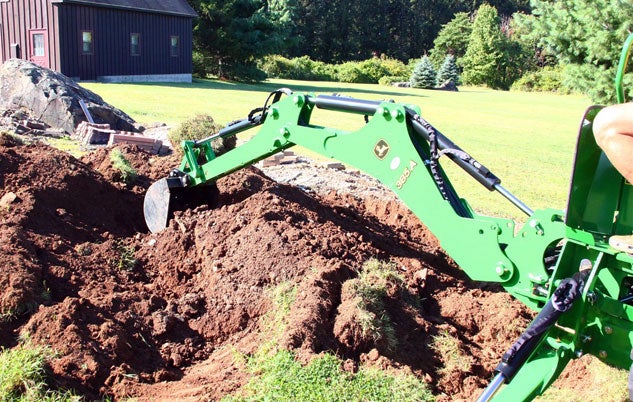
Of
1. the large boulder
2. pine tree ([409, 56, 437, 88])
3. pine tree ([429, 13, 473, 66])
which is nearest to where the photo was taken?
the large boulder

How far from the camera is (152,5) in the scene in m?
32.3

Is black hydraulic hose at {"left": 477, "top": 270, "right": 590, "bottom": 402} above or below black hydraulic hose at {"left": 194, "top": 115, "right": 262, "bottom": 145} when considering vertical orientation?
below

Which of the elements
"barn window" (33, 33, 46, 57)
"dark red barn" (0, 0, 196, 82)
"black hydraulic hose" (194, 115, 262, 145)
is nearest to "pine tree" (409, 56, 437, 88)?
"dark red barn" (0, 0, 196, 82)


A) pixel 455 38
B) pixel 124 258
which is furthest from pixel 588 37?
pixel 455 38

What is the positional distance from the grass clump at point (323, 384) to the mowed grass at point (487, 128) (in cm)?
607

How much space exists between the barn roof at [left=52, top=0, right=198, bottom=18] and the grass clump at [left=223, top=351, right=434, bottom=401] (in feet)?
87.8

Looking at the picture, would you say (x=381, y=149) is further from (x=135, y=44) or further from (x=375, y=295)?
(x=135, y=44)

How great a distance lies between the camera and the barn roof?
2889cm

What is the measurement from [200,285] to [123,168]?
2.49 metres

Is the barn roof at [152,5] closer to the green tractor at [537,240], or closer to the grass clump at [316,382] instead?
the green tractor at [537,240]

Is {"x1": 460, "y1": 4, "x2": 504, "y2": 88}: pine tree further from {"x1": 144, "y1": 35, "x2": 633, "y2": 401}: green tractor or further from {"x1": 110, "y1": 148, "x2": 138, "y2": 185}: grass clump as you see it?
{"x1": 144, "y1": 35, "x2": 633, "y2": 401}: green tractor

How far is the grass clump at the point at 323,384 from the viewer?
4258 millimetres

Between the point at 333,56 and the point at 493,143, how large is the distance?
51.3m

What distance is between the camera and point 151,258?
641cm
